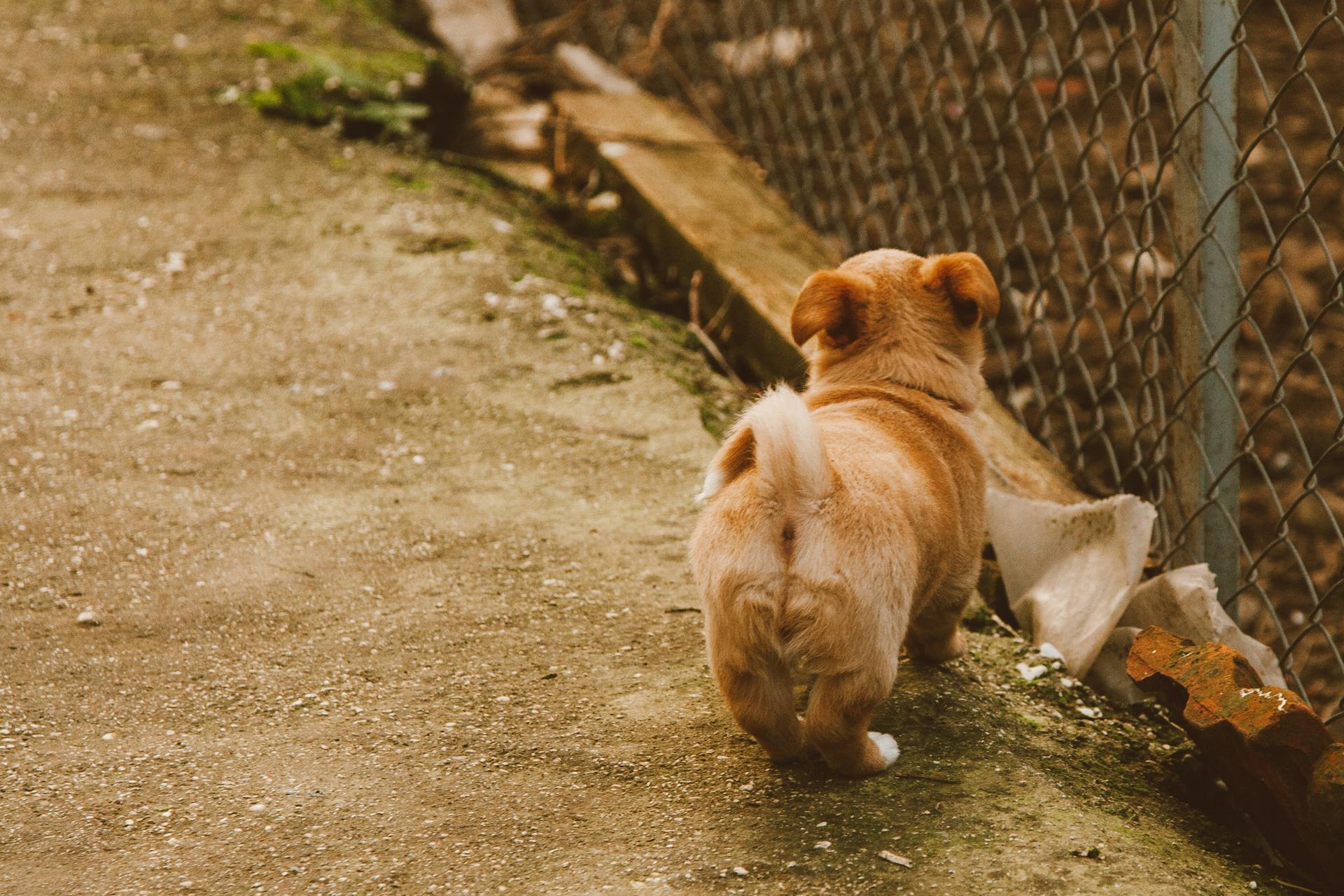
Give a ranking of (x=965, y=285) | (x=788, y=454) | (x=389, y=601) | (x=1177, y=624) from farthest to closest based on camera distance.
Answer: (x=389, y=601) → (x=1177, y=624) → (x=965, y=285) → (x=788, y=454)

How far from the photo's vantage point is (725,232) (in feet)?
14.5

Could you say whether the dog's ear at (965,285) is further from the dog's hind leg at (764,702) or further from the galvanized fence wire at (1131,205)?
the dog's hind leg at (764,702)

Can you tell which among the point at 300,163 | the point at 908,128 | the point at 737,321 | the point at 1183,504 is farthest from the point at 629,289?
the point at 1183,504

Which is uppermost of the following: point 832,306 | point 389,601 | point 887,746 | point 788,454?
point 832,306

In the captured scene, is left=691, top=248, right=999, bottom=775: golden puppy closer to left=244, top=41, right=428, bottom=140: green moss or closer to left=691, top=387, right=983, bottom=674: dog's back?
left=691, top=387, right=983, bottom=674: dog's back

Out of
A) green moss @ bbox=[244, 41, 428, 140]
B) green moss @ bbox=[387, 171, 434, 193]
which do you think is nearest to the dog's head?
green moss @ bbox=[387, 171, 434, 193]

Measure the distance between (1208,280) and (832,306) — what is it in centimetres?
94

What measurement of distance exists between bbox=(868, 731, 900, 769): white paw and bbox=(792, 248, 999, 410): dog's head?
2.39 feet

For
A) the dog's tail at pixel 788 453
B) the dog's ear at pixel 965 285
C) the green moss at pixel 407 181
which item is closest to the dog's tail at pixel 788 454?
the dog's tail at pixel 788 453

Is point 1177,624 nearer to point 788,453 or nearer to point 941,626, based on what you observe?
point 941,626

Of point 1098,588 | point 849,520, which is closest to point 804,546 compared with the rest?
point 849,520

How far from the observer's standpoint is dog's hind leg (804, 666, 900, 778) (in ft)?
6.62

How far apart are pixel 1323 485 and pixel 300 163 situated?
3.81 m

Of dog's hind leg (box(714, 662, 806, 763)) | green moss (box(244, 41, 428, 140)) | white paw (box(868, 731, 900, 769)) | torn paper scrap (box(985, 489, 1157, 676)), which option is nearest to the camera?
dog's hind leg (box(714, 662, 806, 763))
